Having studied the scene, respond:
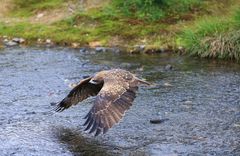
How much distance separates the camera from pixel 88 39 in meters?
22.3

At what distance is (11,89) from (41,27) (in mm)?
8821

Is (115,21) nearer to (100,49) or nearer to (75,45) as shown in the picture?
(75,45)

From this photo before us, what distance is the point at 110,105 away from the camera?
986 cm

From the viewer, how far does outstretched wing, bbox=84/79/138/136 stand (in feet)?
31.3

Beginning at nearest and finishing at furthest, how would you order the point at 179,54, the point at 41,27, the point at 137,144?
the point at 137,144
the point at 179,54
the point at 41,27

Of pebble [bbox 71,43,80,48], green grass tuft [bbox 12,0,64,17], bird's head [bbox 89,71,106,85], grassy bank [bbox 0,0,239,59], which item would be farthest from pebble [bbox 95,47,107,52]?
bird's head [bbox 89,71,106,85]

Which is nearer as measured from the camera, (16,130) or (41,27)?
(16,130)

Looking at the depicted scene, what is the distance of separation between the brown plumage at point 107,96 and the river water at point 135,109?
749 mm

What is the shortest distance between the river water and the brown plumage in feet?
2.46

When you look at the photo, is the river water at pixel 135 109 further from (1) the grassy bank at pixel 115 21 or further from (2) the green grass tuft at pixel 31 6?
(2) the green grass tuft at pixel 31 6

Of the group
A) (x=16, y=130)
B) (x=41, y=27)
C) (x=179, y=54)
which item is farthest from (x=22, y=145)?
(x=41, y=27)

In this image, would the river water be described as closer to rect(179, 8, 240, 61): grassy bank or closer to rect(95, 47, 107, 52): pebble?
rect(179, 8, 240, 61): grassy bank

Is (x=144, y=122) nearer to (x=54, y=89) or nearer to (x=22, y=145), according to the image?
(x=22, y=145)

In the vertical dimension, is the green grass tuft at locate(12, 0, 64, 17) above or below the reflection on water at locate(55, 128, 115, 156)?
above
